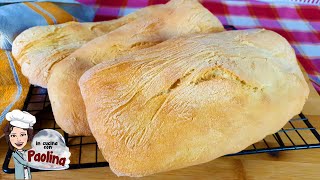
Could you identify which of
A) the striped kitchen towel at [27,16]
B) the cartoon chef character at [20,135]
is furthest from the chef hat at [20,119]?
the striped kitchen towel at [27,16]

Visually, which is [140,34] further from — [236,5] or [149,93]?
[236,5]

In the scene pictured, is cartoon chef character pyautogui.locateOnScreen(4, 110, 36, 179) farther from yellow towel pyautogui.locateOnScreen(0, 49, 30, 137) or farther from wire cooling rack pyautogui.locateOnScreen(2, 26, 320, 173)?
yellow towel pyautogui.locateOnScreen(0, 49, 30, 137)

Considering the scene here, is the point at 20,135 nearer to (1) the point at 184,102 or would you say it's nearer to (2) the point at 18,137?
(2) the point at 18,137

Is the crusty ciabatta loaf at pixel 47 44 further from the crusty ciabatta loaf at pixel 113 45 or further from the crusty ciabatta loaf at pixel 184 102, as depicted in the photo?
the crusty ciabatta loaf at pixel 184 102

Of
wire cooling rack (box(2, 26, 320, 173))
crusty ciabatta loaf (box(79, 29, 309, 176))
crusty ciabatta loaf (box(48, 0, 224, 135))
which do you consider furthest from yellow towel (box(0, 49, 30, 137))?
crusty ciabatta loaf (box(79, 29, 309, 176))

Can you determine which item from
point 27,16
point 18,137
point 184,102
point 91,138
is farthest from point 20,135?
point 27,16

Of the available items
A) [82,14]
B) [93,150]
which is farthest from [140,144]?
[82,14]
